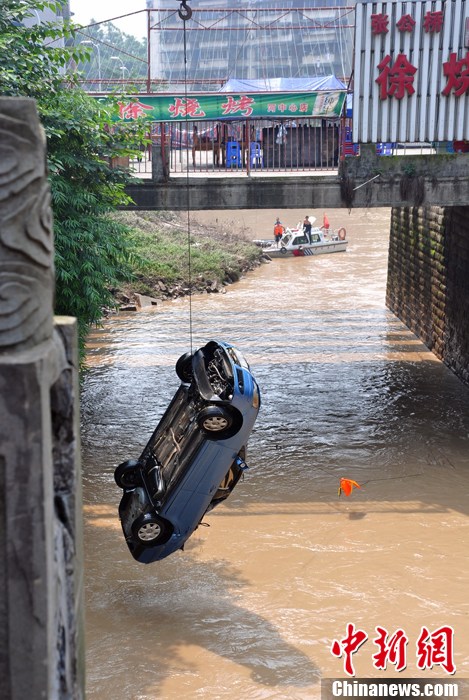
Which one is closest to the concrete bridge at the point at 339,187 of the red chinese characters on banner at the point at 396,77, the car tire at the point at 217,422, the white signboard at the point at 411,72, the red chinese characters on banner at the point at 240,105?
the white signboard at the point at 411,72

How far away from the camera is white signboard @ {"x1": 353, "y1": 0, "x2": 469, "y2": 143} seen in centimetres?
1248

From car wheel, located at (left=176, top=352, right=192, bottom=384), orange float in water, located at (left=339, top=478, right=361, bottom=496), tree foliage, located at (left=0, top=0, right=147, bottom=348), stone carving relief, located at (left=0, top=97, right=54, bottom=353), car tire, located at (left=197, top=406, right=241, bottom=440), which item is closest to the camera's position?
stone carving relief, located at (left=0, top=97, right=54, bottom=353)

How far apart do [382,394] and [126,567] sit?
26.0ft

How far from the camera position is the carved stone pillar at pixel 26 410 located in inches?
112

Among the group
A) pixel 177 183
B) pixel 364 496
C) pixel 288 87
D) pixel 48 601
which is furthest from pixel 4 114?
pixel 288 87

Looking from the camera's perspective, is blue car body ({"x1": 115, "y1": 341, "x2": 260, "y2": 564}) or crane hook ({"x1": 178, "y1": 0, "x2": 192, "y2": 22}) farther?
crane hook ({"x1": 178, "y1": 0, "x2": 192, "y2": 22})

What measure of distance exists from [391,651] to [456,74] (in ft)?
27.1

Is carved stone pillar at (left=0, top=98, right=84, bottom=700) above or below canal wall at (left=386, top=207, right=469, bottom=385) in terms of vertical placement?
above

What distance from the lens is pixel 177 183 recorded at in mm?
13781

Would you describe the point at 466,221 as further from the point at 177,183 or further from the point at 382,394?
the point at 177,183

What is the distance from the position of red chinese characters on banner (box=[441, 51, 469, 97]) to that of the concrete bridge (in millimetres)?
1048

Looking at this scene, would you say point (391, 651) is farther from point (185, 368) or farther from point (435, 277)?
point (435, 277)

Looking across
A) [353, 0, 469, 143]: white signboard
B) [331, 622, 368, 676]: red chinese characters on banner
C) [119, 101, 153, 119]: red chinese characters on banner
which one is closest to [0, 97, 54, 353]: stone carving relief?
[331, 622, 368, 676]: red chinese characters on banner

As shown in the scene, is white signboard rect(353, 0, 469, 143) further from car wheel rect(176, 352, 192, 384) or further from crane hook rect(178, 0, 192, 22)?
car wheel rect(176, 352, 192, 384)
